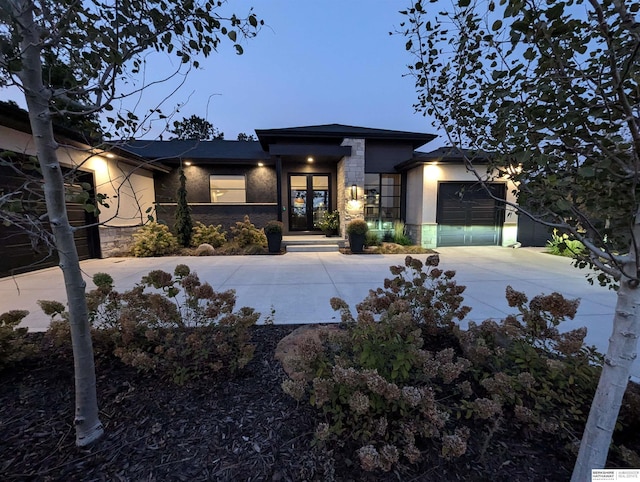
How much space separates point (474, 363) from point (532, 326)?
1.58ft

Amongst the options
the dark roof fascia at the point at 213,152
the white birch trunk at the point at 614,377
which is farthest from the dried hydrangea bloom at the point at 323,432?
the dark roof fascia at the point at 213,152

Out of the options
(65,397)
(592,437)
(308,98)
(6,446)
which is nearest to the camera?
(592,437)

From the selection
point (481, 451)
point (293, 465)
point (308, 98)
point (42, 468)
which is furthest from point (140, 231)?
point (308, 98)

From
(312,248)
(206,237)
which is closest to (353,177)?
(312,248)

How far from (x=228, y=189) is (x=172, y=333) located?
9.56 m

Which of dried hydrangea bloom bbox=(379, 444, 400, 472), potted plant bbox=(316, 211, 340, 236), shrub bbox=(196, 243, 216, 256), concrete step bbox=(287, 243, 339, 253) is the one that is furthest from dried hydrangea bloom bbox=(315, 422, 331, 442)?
potted plant bbox=(316, 211, 340, 236)

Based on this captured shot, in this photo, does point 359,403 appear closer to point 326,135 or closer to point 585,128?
point 585,128

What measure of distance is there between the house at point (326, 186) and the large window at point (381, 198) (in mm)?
38

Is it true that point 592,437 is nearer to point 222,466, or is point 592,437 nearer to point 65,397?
point 222,466

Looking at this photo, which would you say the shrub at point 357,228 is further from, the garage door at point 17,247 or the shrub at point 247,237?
the garage door at point 17,247

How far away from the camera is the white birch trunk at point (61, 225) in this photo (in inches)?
52.1

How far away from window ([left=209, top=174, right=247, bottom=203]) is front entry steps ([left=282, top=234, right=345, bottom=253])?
2.94 meters

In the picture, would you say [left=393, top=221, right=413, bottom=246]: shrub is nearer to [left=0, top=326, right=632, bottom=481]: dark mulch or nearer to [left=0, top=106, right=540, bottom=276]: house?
[left=0, top=106, right=540, bottom=276]: house

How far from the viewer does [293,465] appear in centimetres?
143
